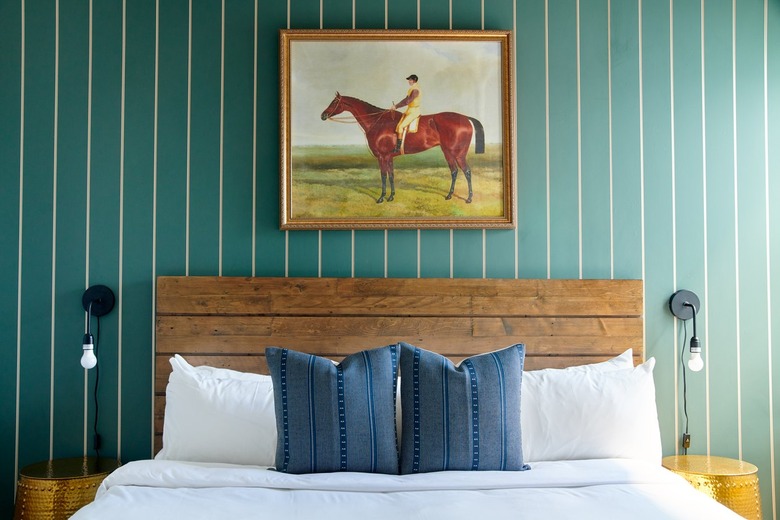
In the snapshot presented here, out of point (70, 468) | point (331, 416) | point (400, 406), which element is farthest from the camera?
point (70, 468)

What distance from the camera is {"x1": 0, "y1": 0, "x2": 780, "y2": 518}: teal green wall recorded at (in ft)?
9.48

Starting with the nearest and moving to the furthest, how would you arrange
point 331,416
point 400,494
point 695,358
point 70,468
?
point 400,494, point 331,416, point 70,468, point 695,358

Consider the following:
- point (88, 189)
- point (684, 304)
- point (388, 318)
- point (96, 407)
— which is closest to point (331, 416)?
point (388, 318)

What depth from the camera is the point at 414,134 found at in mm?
2926

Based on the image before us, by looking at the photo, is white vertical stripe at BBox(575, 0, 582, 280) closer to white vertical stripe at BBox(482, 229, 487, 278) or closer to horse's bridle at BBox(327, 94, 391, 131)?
white vertical stripe at BBox(482, 229, 487, 278)

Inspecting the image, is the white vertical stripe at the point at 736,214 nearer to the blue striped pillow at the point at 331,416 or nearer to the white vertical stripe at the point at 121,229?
the blue striped pillow at the point at 331,416

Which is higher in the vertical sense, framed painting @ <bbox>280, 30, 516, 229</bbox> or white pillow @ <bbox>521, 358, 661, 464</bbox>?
framed painting @ <bbox>280, 30, 516, 229</bbox>

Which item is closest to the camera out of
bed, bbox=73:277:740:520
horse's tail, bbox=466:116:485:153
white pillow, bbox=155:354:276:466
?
bed, bbox=73:277:740:520

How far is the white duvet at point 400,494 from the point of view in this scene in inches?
74.8

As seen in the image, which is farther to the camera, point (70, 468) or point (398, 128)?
→ point (398, 128)

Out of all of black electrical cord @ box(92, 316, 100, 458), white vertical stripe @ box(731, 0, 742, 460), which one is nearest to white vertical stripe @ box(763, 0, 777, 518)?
white vertical stripe @ box(731, 0, 742, 460)

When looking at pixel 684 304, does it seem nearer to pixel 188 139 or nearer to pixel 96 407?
pixel 188 139

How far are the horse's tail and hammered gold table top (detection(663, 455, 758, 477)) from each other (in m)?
1.40

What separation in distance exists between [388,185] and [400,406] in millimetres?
913
